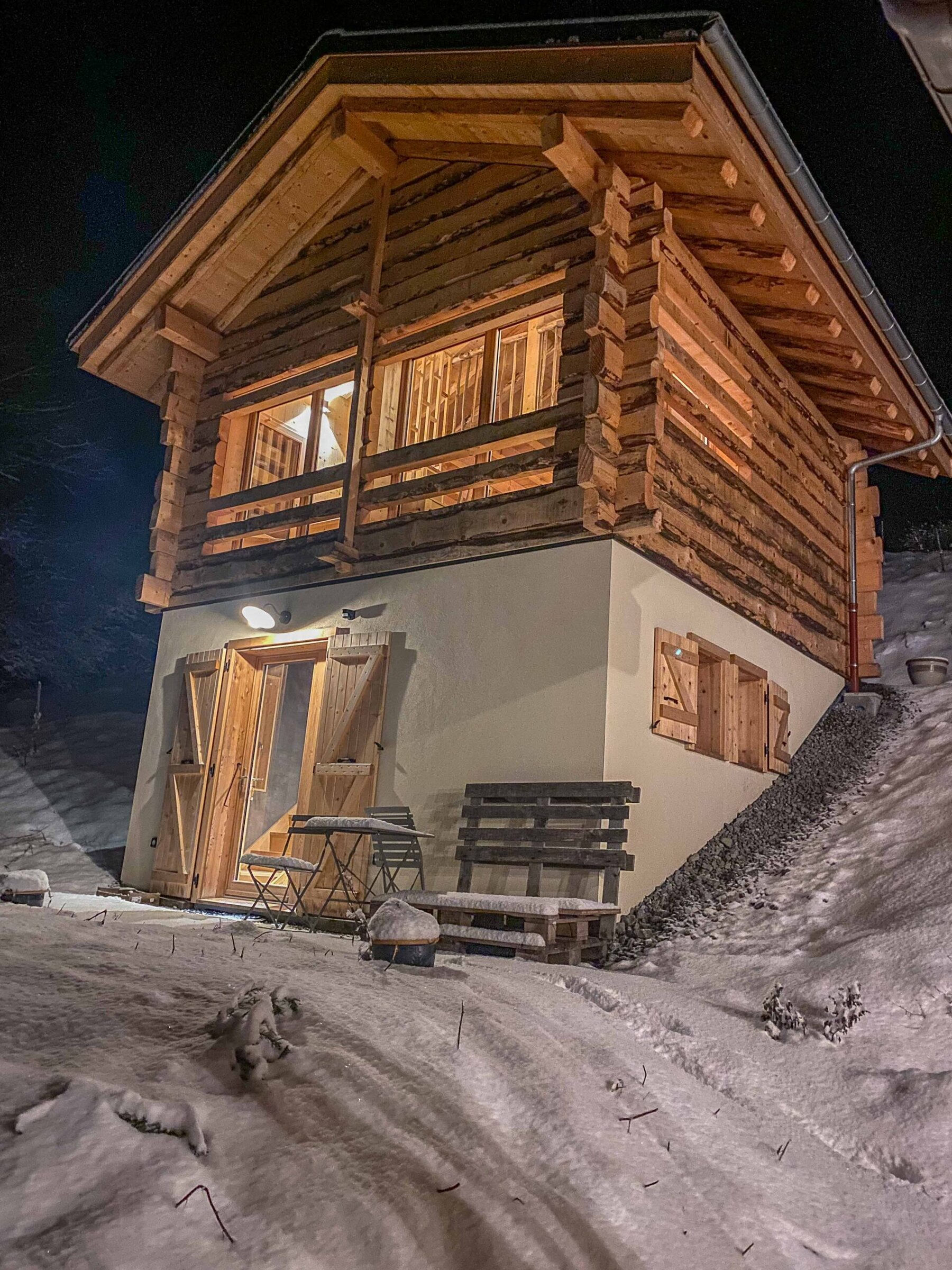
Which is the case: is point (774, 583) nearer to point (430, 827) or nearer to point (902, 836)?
point (902, 836)

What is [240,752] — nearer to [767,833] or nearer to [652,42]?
[767,833]

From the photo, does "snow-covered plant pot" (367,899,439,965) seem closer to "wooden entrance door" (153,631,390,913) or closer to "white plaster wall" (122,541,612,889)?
"white plaster wall" (122,541,612,889)

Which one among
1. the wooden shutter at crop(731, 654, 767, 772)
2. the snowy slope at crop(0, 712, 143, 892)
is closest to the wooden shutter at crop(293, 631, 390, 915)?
the snowy slope at crop(0, 712, 143, 892)

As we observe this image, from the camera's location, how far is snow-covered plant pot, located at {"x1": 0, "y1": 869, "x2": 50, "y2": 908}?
614cm

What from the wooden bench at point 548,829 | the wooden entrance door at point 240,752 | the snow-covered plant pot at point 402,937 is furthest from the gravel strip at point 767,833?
the wooden entrance door at point 240,752

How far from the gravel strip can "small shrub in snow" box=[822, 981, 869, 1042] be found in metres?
1.71

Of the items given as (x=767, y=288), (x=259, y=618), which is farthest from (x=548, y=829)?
(x=767, y=288)

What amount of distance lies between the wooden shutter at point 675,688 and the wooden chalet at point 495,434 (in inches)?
1.3

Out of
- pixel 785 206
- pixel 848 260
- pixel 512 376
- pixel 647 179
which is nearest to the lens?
pixel 785 206

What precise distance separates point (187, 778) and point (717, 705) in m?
5.05

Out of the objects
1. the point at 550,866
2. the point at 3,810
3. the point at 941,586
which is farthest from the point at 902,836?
the point at 941,586

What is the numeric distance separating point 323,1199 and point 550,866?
15.0ft

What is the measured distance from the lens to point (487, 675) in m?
7.27

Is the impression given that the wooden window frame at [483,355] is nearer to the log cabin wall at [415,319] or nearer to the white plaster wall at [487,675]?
the log cabin wall at [415,319]
